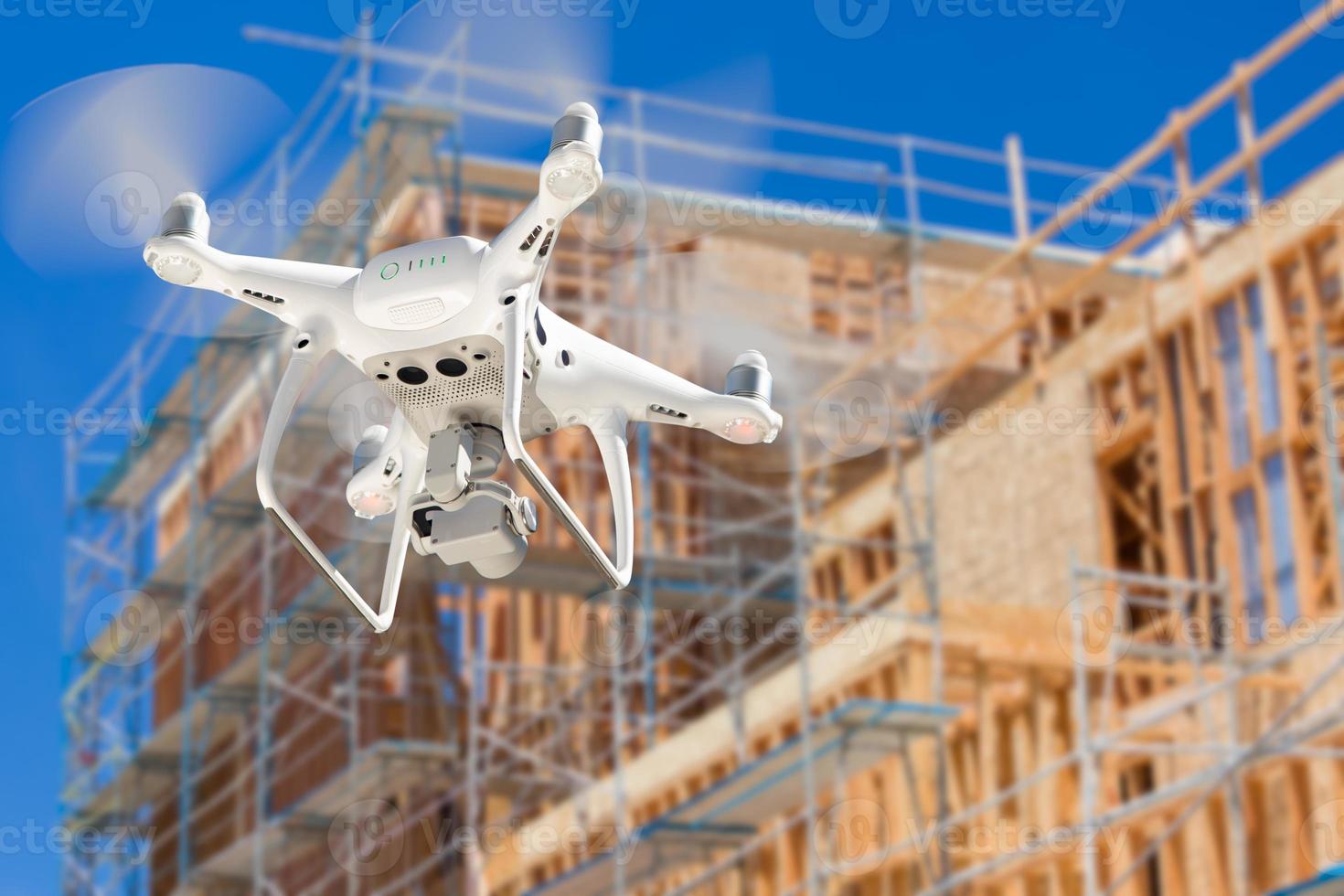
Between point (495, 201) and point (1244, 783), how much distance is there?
11.2 m

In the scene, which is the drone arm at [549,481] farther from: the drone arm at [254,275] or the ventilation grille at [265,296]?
the ventilation grille at [265,296]

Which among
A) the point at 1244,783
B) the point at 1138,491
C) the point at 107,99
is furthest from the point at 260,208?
the point at 1138,491

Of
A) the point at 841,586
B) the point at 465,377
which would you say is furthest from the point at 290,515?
the point at 841,586

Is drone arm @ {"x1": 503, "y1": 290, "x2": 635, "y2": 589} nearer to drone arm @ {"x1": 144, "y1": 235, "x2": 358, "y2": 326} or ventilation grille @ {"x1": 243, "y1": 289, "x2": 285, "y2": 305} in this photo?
drone arm @ {"x1": 144, "y1": 235, "x2": 358, "y2": 326}

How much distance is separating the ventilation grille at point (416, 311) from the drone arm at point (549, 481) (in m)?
0.13

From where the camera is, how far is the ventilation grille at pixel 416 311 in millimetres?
4105

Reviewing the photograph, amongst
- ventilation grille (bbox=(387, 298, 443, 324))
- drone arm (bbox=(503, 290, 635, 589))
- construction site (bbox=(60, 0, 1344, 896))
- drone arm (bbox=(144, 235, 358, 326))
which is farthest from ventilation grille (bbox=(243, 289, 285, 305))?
construction site (bbox=(60, 0, 1344, 896))

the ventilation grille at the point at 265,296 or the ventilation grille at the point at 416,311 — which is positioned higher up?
the ventilation grille at the point at 265,296

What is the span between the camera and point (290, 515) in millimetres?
4180

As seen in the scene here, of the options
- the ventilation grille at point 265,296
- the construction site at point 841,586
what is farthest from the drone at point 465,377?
the construction site at point 841,586

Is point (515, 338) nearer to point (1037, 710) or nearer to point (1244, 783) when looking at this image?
point (1244, 783)

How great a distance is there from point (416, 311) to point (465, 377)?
0.20 m

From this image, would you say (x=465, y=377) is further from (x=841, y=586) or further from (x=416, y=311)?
(x=841, y=586)

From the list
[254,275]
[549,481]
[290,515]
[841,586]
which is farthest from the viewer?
[841,586]
